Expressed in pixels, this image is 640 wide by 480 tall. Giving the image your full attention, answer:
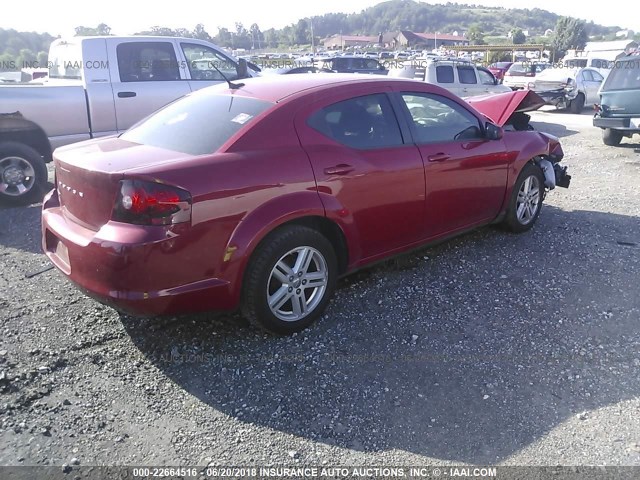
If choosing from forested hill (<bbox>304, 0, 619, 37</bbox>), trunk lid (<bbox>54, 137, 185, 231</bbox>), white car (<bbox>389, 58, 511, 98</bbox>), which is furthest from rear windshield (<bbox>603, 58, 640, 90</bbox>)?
forested hill (<bbox>304, 0, 619, 37</bbox>)

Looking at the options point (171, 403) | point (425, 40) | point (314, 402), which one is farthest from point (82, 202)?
point (425, 40)

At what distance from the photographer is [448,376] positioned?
3113mm

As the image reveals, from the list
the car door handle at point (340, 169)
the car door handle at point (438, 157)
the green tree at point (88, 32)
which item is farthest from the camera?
the green tree at point (88, 32)

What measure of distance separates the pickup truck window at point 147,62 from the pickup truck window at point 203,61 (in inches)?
9.4

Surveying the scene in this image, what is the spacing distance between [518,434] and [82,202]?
9.00 feet

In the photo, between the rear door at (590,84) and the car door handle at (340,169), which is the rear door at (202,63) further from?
the rear door at (590,84)

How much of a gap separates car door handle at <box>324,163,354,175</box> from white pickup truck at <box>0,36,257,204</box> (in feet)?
10.2

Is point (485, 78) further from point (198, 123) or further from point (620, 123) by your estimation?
point (198, 123)

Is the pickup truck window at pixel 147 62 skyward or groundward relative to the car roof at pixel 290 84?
skyward

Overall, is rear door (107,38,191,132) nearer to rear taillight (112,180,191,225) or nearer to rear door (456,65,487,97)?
rear taillight (112,180,191,225)

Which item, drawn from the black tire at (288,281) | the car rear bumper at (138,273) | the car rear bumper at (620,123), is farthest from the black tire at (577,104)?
the car rear bumper at (138,273)

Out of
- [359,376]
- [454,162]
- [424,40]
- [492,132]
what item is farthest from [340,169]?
[424,40]

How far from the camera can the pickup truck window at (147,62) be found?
7.29 meters

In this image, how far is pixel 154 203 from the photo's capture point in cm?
287
